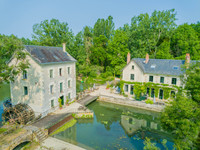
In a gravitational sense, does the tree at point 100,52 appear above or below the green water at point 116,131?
above

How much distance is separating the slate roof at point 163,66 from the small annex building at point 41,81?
15044 mm

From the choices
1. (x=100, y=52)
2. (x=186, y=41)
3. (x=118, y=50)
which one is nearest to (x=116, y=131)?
(x=118, y=50)

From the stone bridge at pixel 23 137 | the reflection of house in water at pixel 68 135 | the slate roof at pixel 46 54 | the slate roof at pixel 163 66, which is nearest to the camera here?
the stone bridge at pixel 23 137

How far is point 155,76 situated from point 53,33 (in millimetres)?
36035

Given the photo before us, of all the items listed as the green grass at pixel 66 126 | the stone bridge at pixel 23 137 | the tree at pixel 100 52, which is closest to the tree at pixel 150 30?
the tree at pixel 100 52

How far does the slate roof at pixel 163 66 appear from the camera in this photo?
86.3 feet

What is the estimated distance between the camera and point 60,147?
15289 millimetres

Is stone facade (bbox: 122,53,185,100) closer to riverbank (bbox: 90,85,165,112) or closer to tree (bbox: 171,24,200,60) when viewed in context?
riverbank (bbox: 90,85,165,112)

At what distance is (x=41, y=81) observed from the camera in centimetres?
2017

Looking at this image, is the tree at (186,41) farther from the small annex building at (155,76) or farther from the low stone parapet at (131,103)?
the low stone parapet at (131,103)

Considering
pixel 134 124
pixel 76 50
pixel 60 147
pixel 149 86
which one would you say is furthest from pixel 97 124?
pixel 76 50

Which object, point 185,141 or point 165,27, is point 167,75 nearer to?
point 185,141

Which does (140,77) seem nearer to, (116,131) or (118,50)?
(116,131)

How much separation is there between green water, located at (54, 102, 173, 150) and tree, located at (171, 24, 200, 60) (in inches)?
1013
